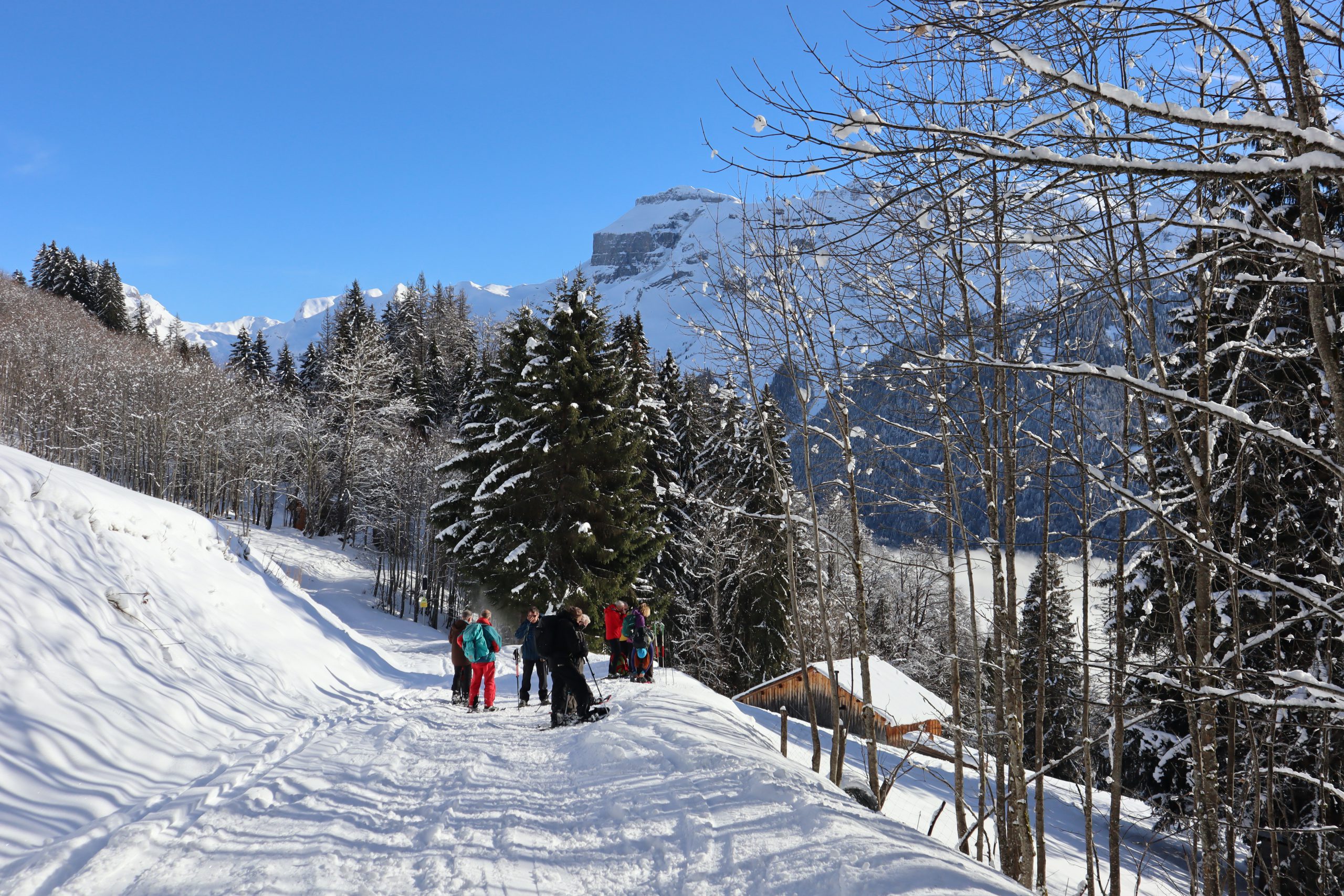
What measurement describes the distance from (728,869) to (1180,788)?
37.8 ft

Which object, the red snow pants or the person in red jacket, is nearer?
the red snow pants

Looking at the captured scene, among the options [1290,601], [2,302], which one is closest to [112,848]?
[1290,601]

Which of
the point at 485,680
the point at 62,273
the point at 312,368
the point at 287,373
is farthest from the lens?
the point at 312,368

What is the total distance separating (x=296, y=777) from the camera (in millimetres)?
6949

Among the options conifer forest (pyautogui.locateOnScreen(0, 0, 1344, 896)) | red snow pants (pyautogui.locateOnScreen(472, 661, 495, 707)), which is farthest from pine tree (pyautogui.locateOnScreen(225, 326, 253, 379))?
red snow pants (pyautogui.locateOnScreen(472, 661, 495, 707))

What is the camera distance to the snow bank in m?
6.28

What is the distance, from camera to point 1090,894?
5379mm

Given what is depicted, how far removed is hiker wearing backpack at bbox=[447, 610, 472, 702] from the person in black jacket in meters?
3.15

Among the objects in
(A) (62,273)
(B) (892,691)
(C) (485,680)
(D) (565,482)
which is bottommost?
(B) (892,691)

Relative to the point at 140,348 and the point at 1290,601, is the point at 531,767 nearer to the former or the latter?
the point at 1290,601

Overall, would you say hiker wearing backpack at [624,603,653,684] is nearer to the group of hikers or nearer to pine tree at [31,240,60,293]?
the group of hikers

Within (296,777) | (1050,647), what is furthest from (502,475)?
(1050,647)

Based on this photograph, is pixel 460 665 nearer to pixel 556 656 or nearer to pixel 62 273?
pixel 556 656

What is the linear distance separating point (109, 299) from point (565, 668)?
247 feet
